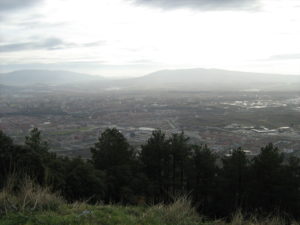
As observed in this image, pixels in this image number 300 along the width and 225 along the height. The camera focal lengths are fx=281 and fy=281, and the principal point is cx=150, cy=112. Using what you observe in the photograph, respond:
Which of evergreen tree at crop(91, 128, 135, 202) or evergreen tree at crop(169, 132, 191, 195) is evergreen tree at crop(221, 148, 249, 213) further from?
evergreen tree at crop(91, 128, 135, 202)

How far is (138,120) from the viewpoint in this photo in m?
57.4

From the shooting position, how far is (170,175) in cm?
1827

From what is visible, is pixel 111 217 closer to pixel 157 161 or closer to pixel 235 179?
pixel 235 179

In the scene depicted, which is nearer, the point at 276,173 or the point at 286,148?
the point at 276,173

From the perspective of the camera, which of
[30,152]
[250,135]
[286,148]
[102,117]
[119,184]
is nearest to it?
[30,152]

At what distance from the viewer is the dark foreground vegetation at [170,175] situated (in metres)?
11.7

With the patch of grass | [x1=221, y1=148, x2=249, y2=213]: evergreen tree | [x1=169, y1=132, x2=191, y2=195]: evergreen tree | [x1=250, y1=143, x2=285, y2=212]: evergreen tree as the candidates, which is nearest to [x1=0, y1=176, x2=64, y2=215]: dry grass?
the patch of grass

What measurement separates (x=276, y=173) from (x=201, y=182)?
13.8 feet

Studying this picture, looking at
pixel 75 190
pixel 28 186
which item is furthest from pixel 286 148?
pixel 28 186

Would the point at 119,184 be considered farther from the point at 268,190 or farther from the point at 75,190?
the point at 268,190

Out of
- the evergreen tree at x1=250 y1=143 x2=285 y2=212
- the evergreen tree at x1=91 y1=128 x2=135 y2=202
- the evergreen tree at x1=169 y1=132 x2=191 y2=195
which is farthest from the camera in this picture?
the evergreen tree at x1=169 y1=132 x2=191 y2=195

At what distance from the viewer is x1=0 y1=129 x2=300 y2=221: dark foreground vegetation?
11.7 m

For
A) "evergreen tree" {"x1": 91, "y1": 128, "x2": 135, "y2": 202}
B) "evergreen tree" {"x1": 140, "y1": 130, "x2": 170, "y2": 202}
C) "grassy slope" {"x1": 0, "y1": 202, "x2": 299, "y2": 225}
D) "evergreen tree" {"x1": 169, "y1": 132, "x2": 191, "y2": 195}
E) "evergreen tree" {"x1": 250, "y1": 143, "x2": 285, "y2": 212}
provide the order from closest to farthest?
"grassy slope" {"x1": 0, "y1": 202, "x2": 299, "y2": 225} < "evergreen tree" {"x1": 250, "y1": 143, "x2": 285, "y2": 212} < "evergreen tree" {"x1": 91, "y1": 128, "x2": 135, "y2": 202} < "evergreen tree" {"x1": 169, "y1": 132, "x2": 191, "y2": 195} < "evergreen tree" {"x1": 140, "y1": 130, "x2": 170, "y2": 202}

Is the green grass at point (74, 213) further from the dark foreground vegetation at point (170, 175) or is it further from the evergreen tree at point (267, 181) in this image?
the evergreen tree at point (267, 181)
